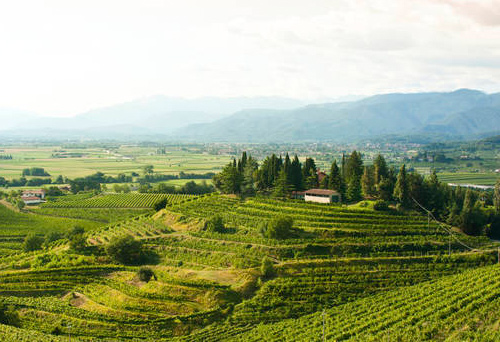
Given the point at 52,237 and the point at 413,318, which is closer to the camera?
the point at 413,318

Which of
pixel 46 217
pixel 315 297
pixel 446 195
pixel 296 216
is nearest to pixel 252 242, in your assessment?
pixel 296 216

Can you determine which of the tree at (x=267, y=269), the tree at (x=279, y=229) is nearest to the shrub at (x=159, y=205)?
the tree at (x=279, y=229)

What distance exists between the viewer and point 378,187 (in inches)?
2594

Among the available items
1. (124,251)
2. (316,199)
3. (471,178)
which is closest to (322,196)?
(316,199)

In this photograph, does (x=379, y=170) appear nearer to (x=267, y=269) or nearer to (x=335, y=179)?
(x=335, y=179)

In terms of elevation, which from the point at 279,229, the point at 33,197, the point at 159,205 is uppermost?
the point at 279,229

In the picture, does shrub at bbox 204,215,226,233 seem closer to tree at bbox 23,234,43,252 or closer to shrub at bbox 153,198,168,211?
shrub at bbox 153,198,168,211

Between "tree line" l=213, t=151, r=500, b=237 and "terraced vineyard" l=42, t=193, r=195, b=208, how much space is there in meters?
24.4

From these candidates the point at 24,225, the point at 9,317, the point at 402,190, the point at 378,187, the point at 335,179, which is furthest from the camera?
the point at 24,225

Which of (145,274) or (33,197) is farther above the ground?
(33,197)

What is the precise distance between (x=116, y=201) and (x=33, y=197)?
30.6m

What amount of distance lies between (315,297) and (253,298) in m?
6.52

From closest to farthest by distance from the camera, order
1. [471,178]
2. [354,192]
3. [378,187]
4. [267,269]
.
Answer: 1. [267,269]
2. [378,187]
3. [354,192]
4. [471,178]

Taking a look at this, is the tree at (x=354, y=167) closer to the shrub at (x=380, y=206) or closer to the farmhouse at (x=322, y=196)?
the farmhouse at (x=322, y=196)
